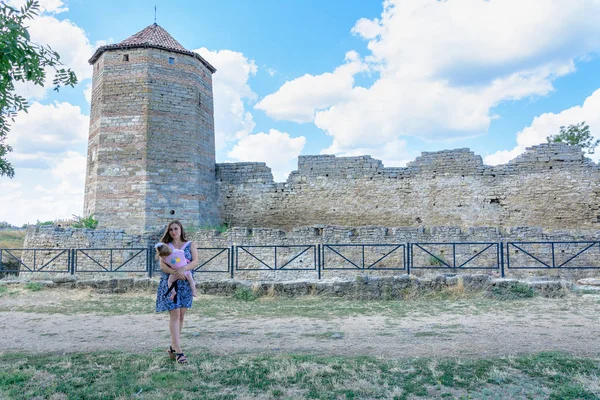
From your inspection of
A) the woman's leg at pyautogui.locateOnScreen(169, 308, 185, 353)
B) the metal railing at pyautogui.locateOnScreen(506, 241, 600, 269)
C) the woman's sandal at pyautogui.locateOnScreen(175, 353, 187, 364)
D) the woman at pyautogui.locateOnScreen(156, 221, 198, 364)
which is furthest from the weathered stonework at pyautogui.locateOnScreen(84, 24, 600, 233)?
the woman's sandal at pyautogui.locateOnScreen(175, 353, 187, 364)

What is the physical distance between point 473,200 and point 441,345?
13.9 m

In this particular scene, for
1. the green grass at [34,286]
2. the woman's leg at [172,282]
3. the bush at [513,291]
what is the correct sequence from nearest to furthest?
the woman's leg at [172,282] → the bush at [513,291] → the green grass at [34,286]

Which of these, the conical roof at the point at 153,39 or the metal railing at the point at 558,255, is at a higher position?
the conical roof at the point at 153,39

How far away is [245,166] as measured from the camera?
19953 mm

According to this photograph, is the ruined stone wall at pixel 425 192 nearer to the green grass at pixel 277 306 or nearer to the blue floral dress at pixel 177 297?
the green grass at pixel 277 306

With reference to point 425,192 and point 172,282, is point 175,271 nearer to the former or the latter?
point 172,282

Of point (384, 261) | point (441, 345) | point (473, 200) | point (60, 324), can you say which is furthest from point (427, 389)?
point (473, 200)

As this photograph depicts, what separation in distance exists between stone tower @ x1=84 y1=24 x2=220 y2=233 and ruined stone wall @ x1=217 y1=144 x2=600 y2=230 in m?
2.76

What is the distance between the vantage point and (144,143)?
17.0 meters

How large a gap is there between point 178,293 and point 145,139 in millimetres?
13309

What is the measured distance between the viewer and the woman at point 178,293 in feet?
15.6

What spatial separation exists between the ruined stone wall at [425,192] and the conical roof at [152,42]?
522cm

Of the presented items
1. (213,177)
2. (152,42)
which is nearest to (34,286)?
(213,177)

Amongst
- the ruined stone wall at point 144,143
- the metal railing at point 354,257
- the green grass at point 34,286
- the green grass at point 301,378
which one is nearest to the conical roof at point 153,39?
the ruined stone wall at point 144,143
